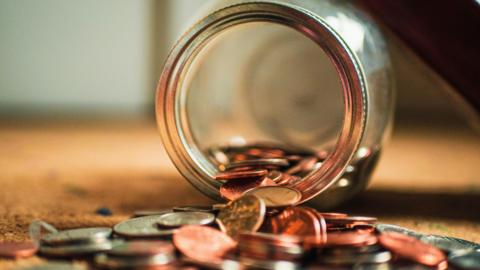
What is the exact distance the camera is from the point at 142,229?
0.76m

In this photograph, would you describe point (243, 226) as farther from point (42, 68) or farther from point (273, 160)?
point (42, 68)

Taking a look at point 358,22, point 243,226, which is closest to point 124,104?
point 358,22

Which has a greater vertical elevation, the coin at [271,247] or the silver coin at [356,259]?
the coin at [271,247]

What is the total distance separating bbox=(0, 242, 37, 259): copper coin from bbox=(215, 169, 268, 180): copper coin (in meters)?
0.28

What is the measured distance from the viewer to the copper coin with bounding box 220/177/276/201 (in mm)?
839

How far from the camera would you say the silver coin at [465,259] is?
67cm

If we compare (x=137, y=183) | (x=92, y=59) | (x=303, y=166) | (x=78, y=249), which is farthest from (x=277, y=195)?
(x=92, y=59)

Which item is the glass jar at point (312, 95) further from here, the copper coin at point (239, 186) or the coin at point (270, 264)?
the coin at point (270, 264)

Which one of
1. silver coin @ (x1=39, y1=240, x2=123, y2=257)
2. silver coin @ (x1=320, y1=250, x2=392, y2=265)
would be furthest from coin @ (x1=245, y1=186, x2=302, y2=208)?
silver coin @ (x1=39, y1=240, x2=123, y2=257)

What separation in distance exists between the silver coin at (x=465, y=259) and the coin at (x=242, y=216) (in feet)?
0.82

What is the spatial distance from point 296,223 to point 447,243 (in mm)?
219

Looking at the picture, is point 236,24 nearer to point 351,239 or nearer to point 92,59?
point 351,239

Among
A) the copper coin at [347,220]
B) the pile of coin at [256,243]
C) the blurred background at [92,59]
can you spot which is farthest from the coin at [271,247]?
the blurred background at [92,59]

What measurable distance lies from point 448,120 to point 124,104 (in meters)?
1.95
